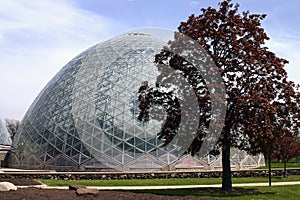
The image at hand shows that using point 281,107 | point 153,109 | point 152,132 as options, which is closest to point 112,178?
point 152,132

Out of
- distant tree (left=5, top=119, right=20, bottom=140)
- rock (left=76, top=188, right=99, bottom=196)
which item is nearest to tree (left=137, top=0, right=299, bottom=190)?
rock (left=76, top=188, right=99, bottom=196)

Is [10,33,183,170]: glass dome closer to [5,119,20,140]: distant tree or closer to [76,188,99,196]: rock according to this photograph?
[76,188,99,196]: rock

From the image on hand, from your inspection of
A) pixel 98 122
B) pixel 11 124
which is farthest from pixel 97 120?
pixel 11 124

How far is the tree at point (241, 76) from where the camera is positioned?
1670 cm

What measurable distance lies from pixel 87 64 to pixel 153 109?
57.1 ft

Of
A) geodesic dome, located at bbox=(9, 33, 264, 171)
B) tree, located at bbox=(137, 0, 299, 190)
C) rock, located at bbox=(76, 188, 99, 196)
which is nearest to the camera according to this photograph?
rock, located at bbox=(76, 188, 99, 196)

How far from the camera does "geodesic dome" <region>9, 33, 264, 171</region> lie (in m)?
28.5

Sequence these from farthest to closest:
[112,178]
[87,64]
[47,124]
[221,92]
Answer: [87,64]
[47,124]
[112,178]
[221,92]

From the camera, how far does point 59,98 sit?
33.4m

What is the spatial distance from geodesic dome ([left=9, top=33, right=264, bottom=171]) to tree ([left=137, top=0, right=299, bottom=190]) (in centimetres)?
1071

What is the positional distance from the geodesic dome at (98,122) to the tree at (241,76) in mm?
10713

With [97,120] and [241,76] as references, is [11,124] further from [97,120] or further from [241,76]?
[241,76]

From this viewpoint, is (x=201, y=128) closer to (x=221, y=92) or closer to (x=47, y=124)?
(x=221, y=92)

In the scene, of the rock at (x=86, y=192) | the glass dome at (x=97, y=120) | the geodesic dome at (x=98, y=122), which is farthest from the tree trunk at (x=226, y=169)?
the glass dome at (x=97, y=120)
